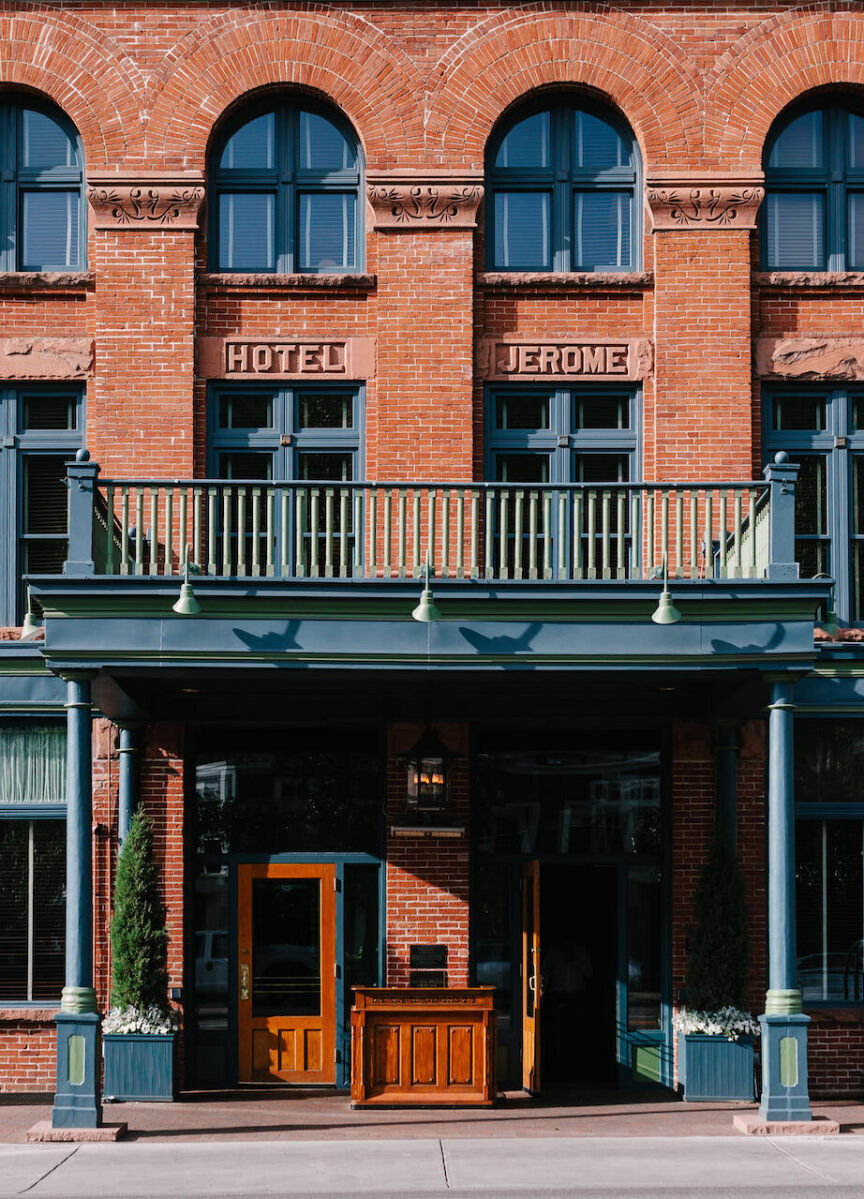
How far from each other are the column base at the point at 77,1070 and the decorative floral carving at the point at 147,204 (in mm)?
8029

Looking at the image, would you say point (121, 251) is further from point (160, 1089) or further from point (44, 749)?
point (160, 1089)

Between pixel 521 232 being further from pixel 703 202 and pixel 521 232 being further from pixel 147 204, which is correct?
pixel 147 204

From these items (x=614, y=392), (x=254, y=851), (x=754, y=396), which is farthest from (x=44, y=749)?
(x=754, y=396)

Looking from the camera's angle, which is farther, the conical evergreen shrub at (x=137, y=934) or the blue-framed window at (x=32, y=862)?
the blue-framed window at (x=32, y=862)

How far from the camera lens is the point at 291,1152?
44.7 ft

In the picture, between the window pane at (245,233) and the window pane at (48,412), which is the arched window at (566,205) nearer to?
the window pane at (245,233)

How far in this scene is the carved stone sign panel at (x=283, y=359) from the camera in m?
17.3

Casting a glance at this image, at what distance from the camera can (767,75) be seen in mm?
17453

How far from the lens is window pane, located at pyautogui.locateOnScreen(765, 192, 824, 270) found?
696 inches

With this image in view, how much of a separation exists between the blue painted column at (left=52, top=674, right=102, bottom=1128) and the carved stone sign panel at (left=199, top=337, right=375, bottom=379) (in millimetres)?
4340

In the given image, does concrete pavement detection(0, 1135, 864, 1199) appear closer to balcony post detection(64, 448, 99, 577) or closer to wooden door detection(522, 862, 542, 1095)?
wooden door detection(522, 862, 542, 1095)

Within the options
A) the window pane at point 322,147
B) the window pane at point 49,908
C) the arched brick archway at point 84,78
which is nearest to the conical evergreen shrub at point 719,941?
the window pane at point 49,908

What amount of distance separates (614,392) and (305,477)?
11.0 ft

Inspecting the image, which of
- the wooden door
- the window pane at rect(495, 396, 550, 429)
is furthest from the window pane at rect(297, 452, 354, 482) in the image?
the wooden door
